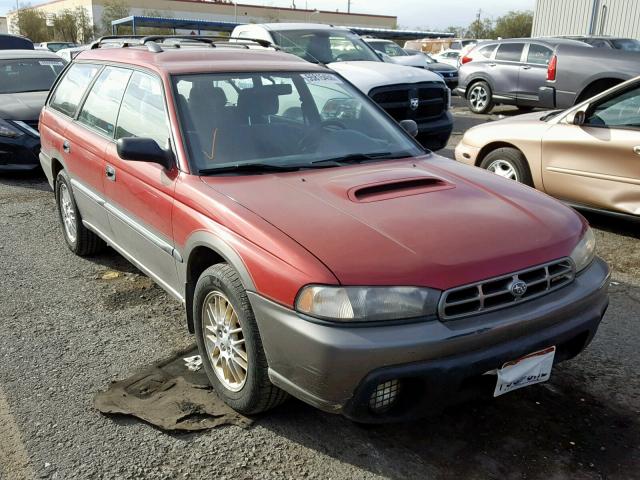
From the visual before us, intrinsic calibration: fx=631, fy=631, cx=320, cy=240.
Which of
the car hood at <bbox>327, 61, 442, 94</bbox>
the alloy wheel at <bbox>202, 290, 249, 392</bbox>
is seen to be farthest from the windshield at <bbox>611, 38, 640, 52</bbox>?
the alloy wheel at <bbox>202, 290, 249, 392</bbox>

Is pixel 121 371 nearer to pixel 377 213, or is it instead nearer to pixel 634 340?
pixel 377 213

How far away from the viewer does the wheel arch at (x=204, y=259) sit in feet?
8.95

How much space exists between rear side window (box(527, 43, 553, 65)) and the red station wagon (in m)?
10.0

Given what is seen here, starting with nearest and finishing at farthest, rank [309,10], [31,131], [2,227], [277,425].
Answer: [277,425] < [2,227] < [31,131] < [309,10]

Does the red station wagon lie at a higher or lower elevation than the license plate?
higher

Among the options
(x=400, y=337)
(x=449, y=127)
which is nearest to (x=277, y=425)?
(x=400, y=337)

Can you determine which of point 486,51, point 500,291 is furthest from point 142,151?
point 486,51

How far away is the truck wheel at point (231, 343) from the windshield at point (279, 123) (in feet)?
2.32

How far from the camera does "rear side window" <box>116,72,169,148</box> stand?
3.63 metres

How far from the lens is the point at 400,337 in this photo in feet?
7.86

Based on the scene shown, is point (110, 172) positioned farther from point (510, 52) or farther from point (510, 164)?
point (510, 52)

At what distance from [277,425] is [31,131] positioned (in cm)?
653

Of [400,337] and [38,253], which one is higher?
[400,337]

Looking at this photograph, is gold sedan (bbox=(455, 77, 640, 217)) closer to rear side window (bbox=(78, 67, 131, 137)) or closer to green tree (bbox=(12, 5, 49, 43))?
rear side window (bbox=(78, 67, 131, 137))
